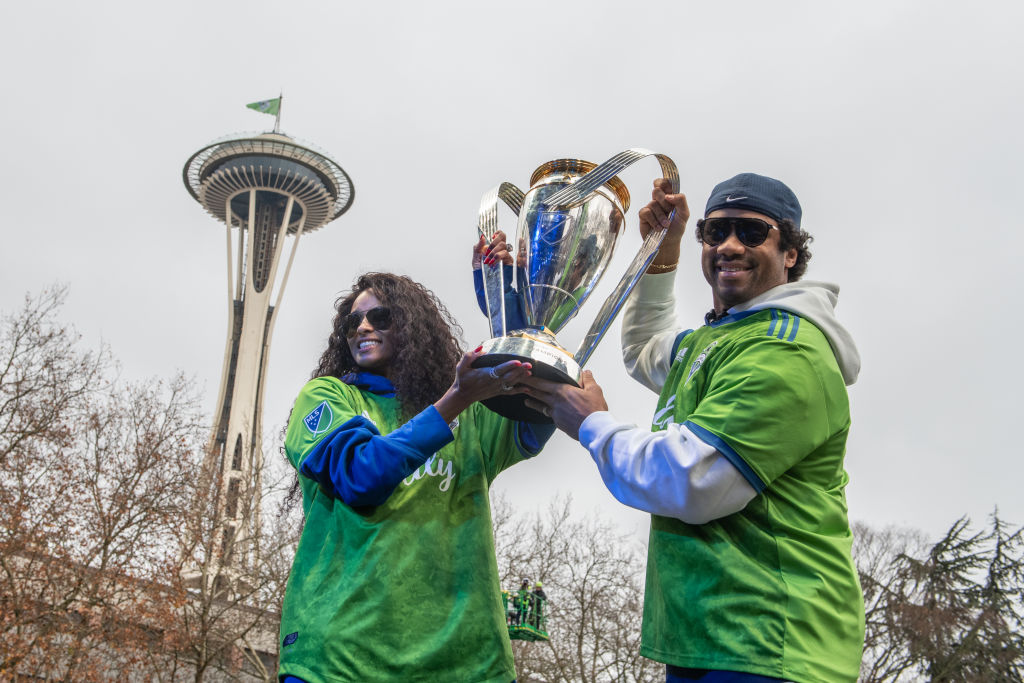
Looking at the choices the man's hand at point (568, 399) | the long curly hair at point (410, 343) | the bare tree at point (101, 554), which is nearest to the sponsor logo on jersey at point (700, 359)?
the man's hand at point (568, 399)

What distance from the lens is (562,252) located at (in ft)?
10.0

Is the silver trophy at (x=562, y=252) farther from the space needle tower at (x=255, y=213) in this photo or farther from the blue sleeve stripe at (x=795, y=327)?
the space needle tower at (x=255, y=213)

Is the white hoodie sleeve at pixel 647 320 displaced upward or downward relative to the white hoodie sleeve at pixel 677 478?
upward

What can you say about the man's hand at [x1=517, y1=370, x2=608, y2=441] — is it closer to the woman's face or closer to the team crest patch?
the team crest patch

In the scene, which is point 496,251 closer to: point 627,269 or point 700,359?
point 627,269

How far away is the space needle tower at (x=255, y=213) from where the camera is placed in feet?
198

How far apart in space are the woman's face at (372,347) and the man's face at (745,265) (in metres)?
1.34

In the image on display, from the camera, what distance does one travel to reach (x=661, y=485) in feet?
7.16

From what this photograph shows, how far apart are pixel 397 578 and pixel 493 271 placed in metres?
1.08

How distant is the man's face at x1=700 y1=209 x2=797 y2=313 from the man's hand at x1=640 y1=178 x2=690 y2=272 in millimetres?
439

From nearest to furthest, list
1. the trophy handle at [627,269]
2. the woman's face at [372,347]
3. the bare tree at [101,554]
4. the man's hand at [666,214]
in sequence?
the trophy handle at [627,269] < the man's hand at [666,214] < the woman's face at [372,347] < the bare tree at [101,554]

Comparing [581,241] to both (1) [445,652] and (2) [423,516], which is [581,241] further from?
(1) [445,652]

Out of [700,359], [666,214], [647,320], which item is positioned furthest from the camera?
[647,320]

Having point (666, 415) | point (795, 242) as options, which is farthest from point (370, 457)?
point (795, 242)
